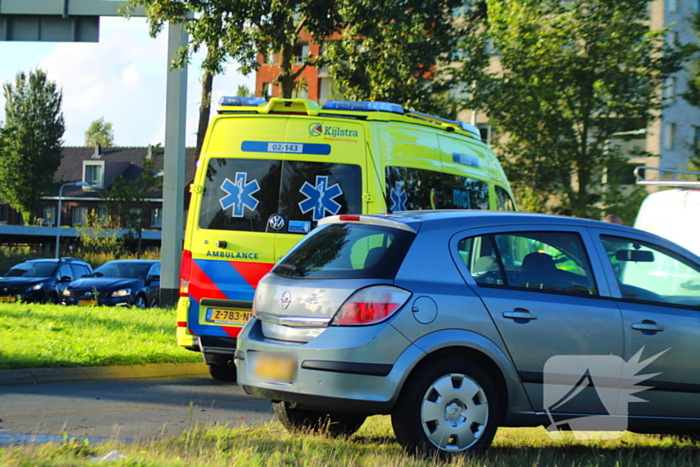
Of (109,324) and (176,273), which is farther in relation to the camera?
(176,273)

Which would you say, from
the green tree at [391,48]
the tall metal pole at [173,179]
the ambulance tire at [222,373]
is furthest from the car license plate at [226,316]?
the green tree at [391,48]

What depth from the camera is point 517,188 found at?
24641 millimetres

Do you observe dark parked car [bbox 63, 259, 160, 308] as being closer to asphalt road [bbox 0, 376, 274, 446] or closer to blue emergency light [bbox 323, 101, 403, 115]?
asphalt road [bbox 0, 376, 274, 446]

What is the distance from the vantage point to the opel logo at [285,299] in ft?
16.9

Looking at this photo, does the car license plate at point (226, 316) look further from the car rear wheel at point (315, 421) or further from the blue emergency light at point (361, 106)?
the blue emergency light at point (361, 106)

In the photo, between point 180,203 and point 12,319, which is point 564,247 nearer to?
point 12,319

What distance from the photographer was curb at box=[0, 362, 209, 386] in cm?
824

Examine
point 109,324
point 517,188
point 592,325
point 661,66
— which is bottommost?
point 109,324

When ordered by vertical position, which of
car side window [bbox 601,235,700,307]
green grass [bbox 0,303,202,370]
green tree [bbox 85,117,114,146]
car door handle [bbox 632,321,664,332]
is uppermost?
green tree [bbox 85,117,114,146]

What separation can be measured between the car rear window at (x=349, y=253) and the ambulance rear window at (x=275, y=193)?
2.36 metres

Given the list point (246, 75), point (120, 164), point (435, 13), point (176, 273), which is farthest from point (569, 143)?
point (120, 164)

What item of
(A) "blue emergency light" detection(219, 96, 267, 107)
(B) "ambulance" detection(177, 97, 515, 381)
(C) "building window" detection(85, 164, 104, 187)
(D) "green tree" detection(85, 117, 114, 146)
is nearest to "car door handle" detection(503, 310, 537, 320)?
(B) "ambulance" detection(177, 97, 515, 381)

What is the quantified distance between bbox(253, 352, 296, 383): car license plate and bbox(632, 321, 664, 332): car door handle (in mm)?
2229

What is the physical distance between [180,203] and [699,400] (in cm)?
1138
